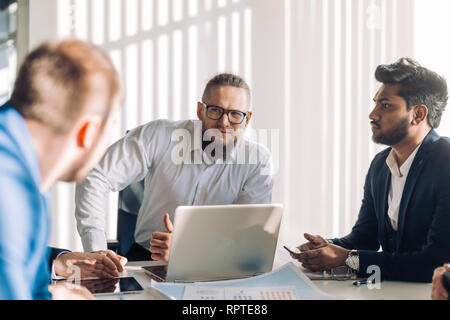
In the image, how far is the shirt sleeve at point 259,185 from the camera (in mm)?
2342

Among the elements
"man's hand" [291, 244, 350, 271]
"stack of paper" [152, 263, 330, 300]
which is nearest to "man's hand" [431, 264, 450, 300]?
"stack of paper" [152, 263, 330, 300]

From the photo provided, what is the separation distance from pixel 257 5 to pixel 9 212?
314 centimetres

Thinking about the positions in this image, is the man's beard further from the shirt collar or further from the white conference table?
the white conference table

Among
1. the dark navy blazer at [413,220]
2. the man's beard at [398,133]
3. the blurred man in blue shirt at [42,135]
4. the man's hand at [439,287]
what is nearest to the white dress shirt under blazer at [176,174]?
the dark navy blazer at [413,220]

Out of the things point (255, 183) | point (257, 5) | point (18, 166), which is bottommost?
point (255, 183)

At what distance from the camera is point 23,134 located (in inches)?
33.1

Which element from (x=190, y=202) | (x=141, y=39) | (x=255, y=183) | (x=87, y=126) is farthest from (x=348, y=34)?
(x=87, y=126)

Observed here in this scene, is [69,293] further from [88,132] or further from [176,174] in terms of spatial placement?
[176,174]

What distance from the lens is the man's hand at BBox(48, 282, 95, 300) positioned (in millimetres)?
1133

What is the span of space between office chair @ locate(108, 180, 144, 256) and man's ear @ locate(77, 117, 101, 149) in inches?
54.7

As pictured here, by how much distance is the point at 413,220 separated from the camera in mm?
1774

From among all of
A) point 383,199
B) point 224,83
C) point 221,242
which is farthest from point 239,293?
point 224,83
